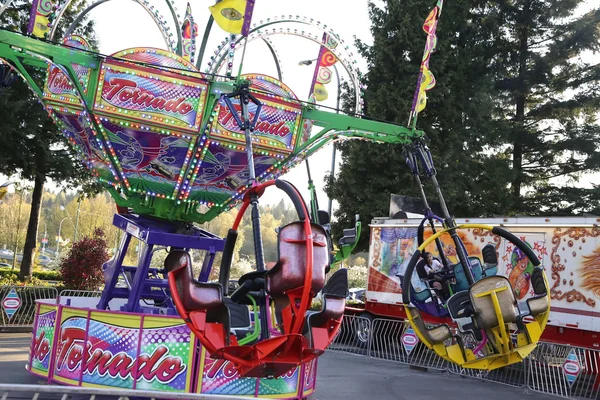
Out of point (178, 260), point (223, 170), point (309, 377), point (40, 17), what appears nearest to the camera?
point (178, 260)

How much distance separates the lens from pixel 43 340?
31.0 ft

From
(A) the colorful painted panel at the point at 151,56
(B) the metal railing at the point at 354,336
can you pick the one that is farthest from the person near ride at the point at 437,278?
(B) the metal railing at the point at 354,336

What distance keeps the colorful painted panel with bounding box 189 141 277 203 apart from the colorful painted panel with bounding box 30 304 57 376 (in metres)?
2.85

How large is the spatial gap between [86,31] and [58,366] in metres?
16.9

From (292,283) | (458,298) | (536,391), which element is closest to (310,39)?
(458,298)

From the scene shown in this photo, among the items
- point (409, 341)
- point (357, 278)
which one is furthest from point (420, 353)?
point (357, 278)

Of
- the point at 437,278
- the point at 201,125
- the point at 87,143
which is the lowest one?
the point at 437,278

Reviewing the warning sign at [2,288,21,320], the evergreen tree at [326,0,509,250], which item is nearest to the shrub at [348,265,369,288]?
the evergreen tree at [326,0,509,250]

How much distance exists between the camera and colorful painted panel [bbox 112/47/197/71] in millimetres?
9133

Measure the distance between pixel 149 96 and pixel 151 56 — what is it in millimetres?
579

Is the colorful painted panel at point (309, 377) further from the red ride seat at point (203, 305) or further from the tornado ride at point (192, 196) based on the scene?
the red ride seat at point (203, 305)

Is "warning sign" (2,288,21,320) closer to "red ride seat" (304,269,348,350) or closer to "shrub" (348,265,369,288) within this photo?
"red ride seat" (304,269,348,350)

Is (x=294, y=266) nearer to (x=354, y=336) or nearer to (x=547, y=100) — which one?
(x=354, y=336)

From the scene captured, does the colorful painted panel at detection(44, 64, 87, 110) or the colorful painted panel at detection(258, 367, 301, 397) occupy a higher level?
the colorful painted panel at detection(44, 64, 87, 110)
